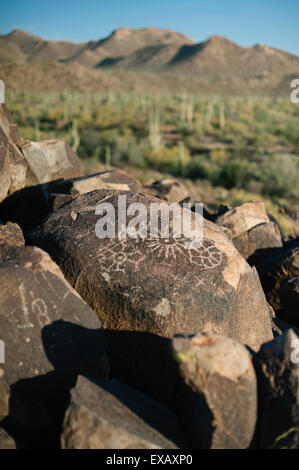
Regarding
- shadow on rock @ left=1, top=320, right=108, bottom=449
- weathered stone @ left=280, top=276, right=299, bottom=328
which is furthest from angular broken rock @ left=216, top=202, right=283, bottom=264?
shadow on rock @ left=1, top=320, right=108, bottom=449

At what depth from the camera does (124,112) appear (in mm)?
24281

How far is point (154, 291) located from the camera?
2520 mm

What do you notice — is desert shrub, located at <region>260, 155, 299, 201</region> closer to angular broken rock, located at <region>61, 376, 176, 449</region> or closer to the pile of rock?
the pile of rock

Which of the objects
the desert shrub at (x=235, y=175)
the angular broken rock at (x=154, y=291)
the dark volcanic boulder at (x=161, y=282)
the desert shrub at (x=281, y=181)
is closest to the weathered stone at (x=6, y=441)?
the angular broken rock at (x=154, y=291)

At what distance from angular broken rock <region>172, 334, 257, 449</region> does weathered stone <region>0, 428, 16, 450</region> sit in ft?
3.39

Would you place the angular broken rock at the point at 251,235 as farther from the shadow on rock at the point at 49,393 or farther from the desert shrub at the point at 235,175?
the desert shrub at the point at 235,175

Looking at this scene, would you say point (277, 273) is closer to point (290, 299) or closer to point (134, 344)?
point (290, 299)

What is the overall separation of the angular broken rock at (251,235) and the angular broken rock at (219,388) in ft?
9.03

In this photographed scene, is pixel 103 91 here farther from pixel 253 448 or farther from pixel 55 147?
pixel 253 448

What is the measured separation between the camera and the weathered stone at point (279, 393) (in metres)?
1.92

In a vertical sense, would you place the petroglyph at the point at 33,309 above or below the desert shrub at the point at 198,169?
below

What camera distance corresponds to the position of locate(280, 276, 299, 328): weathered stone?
356 centimetres

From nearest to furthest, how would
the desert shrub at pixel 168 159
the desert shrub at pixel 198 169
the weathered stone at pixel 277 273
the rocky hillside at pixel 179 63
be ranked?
1. the weathered stone at pixel 277 273
2. the desert shrub at pixel 198 169
3. the desert shrub at pixel 168 159
4. the rocky hillside at pixel 179 63

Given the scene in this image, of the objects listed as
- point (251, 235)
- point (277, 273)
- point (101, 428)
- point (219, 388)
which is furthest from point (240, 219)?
point (101, 428)
